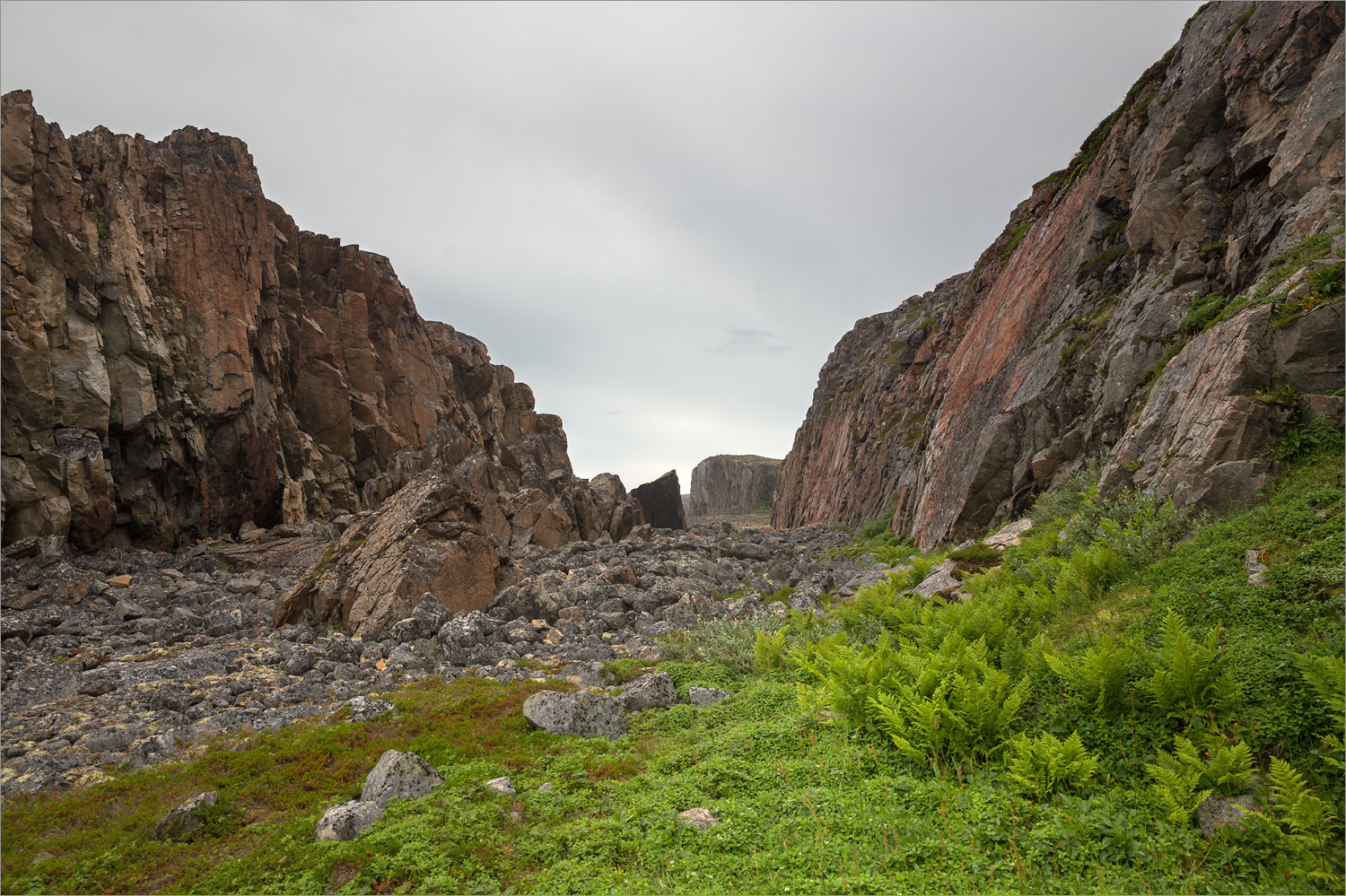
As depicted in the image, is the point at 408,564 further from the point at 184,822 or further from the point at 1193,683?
the point at 1193,683

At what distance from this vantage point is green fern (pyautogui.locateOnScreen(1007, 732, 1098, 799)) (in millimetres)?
5102

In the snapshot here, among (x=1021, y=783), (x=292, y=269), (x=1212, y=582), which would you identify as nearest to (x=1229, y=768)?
(x=1021, y=783)

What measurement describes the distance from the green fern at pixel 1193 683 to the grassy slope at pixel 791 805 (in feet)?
0.58

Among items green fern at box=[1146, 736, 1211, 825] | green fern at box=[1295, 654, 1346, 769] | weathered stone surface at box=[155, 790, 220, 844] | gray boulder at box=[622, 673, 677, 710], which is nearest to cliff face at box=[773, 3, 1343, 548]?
green fern at box=[1295, 654, 1346, 769]

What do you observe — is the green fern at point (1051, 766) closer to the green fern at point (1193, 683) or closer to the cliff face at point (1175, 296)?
the green fern at point (1193, 683)

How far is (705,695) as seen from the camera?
10.2 m

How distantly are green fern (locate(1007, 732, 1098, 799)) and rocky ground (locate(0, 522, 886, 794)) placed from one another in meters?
8.85

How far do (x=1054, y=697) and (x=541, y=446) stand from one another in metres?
62.7

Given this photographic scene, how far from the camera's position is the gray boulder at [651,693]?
10.2 m

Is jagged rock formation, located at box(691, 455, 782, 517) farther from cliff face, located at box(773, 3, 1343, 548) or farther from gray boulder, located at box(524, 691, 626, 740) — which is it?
gray boulder, located at box(524, 691, 626, 740)

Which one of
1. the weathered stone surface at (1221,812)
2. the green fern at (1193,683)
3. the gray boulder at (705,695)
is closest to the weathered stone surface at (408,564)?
the gray boulder at (705,695)

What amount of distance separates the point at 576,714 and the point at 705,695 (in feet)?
7.60

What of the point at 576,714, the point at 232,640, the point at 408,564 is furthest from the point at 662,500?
the point at 576,714

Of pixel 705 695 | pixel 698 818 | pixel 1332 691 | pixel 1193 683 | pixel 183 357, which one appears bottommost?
pixel 698 818
